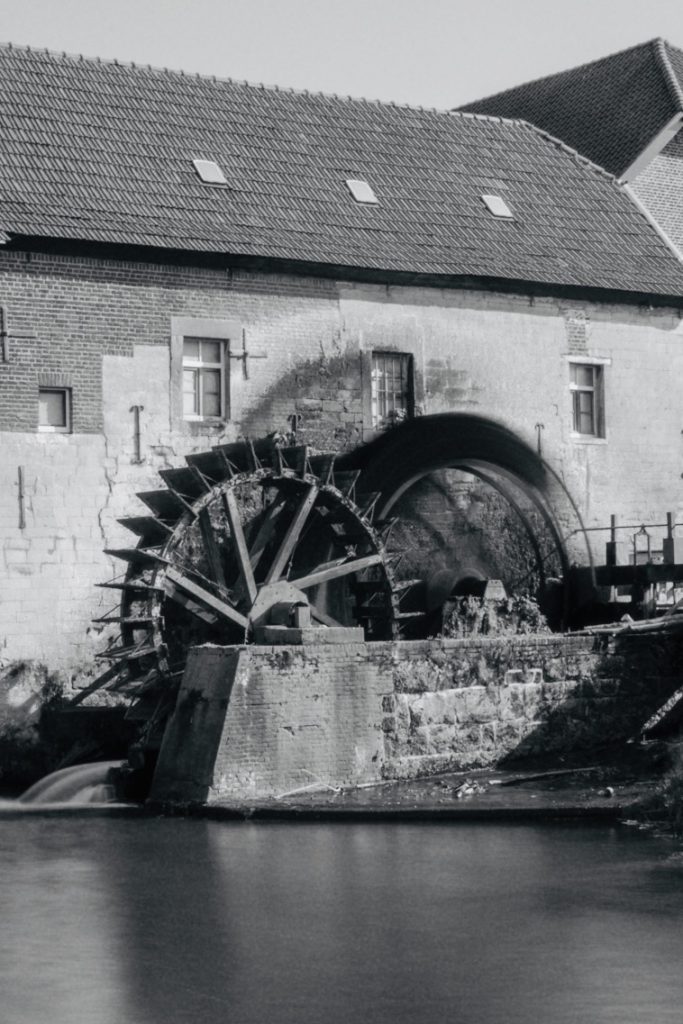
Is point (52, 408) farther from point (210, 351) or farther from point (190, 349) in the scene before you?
point (210, 351)

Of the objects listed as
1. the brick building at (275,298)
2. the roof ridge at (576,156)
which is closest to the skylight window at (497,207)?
the brick building at (275,298)

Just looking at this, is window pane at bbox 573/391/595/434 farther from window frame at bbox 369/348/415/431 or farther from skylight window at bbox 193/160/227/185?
skylight window at bbox 193/160/227/185

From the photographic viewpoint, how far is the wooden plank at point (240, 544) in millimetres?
19625

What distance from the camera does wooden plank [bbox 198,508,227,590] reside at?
1972 centimetres

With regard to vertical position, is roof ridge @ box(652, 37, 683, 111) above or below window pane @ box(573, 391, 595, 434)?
above

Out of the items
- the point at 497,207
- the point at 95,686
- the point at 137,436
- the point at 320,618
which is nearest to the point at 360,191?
the point at 497,207

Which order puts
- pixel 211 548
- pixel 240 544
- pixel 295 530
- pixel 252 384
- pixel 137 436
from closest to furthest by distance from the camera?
pixel 240 544 < pixel 211 548 < pixel 295 530 < pixel 137 436 < pixel 252 384

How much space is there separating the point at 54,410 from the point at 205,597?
2711 mm

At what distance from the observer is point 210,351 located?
21484 mm

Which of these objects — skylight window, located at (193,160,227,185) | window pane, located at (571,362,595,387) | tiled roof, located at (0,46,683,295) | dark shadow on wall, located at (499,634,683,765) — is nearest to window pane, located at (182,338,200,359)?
tiled roof, located at (0,46,683,295)

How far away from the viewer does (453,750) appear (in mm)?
17234

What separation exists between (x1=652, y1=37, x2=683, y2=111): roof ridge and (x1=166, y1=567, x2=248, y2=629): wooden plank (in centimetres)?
1065

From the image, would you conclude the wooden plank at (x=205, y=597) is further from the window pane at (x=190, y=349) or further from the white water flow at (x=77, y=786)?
the window pane at (x=190, y=349)

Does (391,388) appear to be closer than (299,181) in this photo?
Yes
